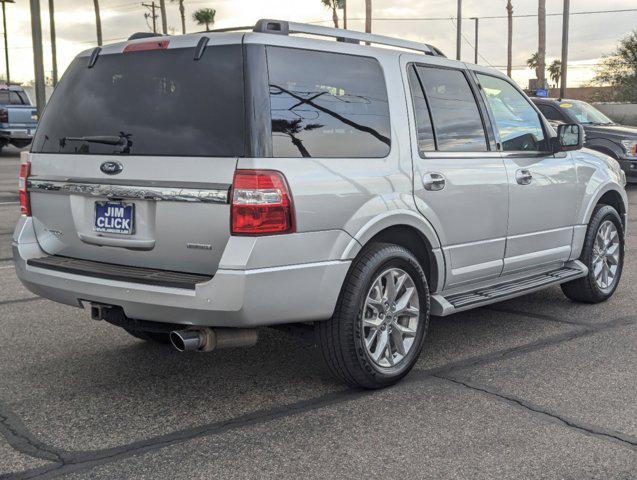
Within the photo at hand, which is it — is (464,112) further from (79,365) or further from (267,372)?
(79,365)

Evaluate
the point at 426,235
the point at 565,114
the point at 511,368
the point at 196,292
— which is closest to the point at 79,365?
the point at 196,292

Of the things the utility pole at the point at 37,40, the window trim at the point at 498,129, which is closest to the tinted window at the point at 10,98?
the utility pole at the point at 37,40

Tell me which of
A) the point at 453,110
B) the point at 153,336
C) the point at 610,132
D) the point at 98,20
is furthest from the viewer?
the point at 98,20

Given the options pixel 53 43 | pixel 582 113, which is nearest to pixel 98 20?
pixel 53 43

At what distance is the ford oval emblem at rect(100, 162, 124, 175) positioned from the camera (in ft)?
13.5

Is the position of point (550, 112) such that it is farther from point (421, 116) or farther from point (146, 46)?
point (146, 46)

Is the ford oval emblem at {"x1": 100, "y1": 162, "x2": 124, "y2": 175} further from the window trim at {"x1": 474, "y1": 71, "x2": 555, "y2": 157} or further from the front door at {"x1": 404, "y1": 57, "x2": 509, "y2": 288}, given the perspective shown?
the window trim at {"x1": 474, "y1": 71, "x2": 555, "y2": 157}

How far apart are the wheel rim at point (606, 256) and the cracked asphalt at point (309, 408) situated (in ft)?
2.37

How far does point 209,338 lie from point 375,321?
965mm

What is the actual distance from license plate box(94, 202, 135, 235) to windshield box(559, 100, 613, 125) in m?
12.8

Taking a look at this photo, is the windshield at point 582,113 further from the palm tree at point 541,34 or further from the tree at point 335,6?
the tree at point 335,6

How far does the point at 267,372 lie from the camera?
4742mm

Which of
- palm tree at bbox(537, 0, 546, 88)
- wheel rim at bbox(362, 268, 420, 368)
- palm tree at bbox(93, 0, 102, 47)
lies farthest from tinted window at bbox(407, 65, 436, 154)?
palm tree at bbox(93, 0, 102, 47)

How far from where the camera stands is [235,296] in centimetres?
372
